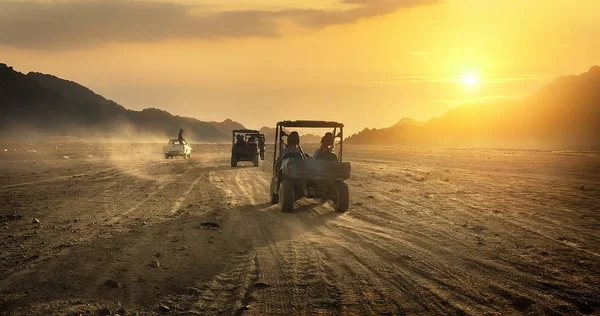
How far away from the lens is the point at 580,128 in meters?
148

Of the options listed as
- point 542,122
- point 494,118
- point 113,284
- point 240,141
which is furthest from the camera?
point 494,118

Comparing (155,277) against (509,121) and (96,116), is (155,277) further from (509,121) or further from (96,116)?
(96,116)

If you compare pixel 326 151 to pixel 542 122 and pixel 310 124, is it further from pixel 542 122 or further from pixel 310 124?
pixel 542 122

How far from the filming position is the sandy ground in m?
Answer: 6.82

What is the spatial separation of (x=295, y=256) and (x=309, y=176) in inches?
208

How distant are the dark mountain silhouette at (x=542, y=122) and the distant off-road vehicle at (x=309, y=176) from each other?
13453 centimetres

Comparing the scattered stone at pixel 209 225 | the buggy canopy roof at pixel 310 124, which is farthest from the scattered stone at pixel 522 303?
the buggy canopy roof at pixel 310 124

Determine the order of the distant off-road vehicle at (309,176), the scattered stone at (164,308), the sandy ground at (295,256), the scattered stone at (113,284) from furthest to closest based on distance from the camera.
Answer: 1. the distant off-road vehicle at (309,176)
2. the scattered stone at (113,284)
3. the sandy ground at (295,256)
4. the scattered stone at (164,308)

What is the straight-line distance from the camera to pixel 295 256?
9.34 meters

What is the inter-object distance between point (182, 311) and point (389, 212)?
9.08 meters

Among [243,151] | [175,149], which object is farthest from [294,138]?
[175,149]

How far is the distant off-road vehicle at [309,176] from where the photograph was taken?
571 inches

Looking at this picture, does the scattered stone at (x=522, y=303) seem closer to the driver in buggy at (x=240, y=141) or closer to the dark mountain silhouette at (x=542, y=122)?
the driver in buggy at (x=240, y=141)

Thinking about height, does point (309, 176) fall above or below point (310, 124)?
below
